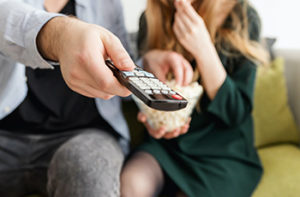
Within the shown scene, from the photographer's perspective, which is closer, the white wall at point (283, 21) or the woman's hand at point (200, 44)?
the woman's hand at point (200, 44)

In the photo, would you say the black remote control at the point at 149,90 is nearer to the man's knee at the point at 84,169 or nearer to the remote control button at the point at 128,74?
the remote control button at the point at 128,74

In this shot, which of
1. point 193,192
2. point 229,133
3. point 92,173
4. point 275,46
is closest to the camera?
point 92,173

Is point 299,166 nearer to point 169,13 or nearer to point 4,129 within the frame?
point 169,13

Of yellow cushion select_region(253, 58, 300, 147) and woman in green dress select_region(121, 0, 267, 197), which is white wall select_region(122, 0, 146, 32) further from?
yellow cushion select_region(253, 58, 300, 147)

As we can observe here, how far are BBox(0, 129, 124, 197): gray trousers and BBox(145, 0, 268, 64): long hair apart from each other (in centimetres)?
24

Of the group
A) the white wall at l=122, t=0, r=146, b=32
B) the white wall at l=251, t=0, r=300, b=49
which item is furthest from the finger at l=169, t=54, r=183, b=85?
the white wall at l=251, t=0, r=300, b=49

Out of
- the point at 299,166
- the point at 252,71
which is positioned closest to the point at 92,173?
the point at 252,71

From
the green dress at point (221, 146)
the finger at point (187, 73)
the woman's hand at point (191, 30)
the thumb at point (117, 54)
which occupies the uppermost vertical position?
the thumb at point (117, 54)

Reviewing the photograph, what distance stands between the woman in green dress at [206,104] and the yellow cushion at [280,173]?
3 centimetres

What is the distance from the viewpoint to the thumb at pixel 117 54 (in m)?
0.29

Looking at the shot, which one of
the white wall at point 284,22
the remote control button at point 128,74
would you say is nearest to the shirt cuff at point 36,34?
the remote control button at point 128,74

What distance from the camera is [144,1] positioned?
0.52 meters

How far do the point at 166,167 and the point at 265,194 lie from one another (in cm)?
23

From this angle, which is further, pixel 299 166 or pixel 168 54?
pixel 299 166
